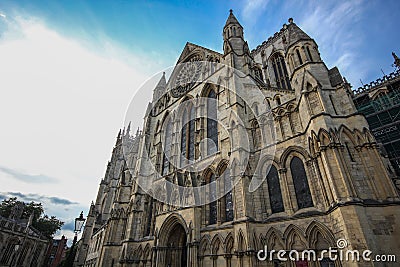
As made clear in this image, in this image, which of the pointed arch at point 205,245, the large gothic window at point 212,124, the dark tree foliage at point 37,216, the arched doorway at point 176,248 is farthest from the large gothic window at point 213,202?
the dark tree foliage at point 37,216

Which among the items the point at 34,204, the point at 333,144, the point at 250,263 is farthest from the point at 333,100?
the point at 34,204

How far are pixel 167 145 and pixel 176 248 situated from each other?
9.20m

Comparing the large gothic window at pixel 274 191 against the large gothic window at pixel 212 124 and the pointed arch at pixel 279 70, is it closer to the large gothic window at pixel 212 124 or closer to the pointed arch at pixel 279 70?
the large gothic window at pixel 212 124

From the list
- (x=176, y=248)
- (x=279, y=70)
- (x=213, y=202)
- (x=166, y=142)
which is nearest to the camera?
(x=213, y=202)

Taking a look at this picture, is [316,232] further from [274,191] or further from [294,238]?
[274,191]

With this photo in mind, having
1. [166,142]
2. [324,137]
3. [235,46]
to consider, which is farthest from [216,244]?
[235,46]

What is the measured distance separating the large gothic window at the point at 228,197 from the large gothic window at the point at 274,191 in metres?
2.23

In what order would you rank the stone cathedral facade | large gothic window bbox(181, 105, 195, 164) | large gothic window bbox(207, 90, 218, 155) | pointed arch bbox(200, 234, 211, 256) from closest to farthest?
the stone cathedral facade
pointed arch bbox(200, 234, 211, 256)
large gothic window bbox(207, 90, 218, 155)
large gothic window bbox(181, 105, 195, 164)

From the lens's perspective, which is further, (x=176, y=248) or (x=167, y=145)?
(x=167, y=145)

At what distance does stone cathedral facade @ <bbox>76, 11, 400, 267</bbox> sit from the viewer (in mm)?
8039

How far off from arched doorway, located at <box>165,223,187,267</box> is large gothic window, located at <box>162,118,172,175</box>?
5131 millimetres

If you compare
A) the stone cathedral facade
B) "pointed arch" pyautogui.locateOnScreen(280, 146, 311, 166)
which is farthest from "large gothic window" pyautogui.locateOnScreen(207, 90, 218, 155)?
"pointed arch" pyautogui.locateOnScreen(280, 146, 311, 166)

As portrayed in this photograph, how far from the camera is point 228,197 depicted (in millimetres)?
12812

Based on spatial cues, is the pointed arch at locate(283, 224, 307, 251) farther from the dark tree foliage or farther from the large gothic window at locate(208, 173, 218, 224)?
the dark tree foliage
